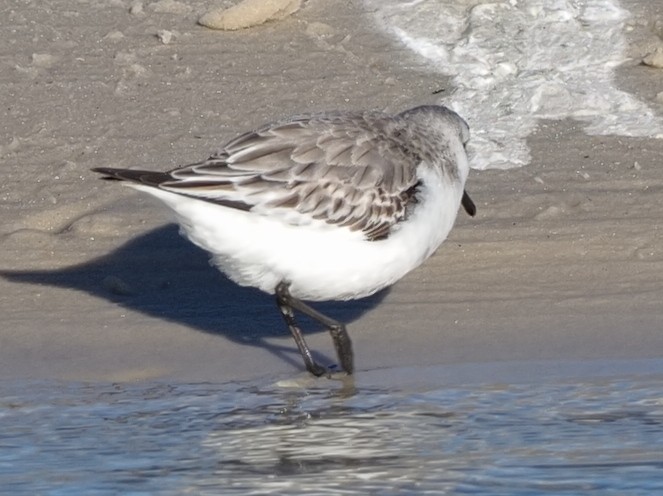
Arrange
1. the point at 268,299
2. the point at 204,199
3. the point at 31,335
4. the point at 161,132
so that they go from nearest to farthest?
the point at 204,199, the point at 31,335, the point at 268,299, the point at 161,132

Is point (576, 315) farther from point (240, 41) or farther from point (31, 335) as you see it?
point (240, 41)

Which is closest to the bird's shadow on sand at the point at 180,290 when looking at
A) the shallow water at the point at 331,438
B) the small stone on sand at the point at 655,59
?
the shallow water at the point at 331,438

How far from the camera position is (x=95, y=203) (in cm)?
890

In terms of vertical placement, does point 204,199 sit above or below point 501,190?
above

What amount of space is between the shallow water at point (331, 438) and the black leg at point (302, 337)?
0.40ft

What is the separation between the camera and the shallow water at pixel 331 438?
560 centimetres

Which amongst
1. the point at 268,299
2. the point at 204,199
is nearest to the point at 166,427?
the point at 204,199

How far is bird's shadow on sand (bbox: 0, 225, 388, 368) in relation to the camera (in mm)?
7715

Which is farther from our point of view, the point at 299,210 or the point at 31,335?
the point at 31,335

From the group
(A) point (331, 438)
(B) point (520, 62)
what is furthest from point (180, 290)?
(B) point (520, 62)

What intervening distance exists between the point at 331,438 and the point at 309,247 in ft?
3.34

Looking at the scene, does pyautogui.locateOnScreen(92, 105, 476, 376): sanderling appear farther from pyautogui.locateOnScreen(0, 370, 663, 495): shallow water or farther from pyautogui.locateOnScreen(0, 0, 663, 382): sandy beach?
pyautogui.locateOnScreen(0, 370, 663, 495): shallow water

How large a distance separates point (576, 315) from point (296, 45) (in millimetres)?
3896

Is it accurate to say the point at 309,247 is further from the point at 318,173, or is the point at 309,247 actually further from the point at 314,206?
the point at 318,173
